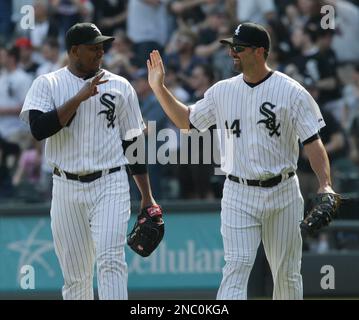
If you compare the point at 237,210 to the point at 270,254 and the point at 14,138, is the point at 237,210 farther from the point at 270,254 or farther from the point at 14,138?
the point at 14,138

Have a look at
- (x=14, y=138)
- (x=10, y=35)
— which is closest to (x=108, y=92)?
(x=14, y=138)

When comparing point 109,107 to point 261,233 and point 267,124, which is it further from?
point 261,233

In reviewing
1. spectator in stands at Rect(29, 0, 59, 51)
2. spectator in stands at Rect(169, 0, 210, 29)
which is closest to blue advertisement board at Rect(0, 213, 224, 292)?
spectator in stands at Rect(29, 0, 59, 51)

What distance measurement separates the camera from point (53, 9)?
45.3 feet

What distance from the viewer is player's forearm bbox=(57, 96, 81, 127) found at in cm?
727

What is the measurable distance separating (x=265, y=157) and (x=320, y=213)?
55 centimetres

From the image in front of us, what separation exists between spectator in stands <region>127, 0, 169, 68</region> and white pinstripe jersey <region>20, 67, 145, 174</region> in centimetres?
579

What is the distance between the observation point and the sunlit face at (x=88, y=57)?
753cm

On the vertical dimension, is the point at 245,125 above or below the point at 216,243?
above

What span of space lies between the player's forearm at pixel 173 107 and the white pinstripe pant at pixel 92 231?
2.01ft

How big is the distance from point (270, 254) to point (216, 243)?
360 cm
